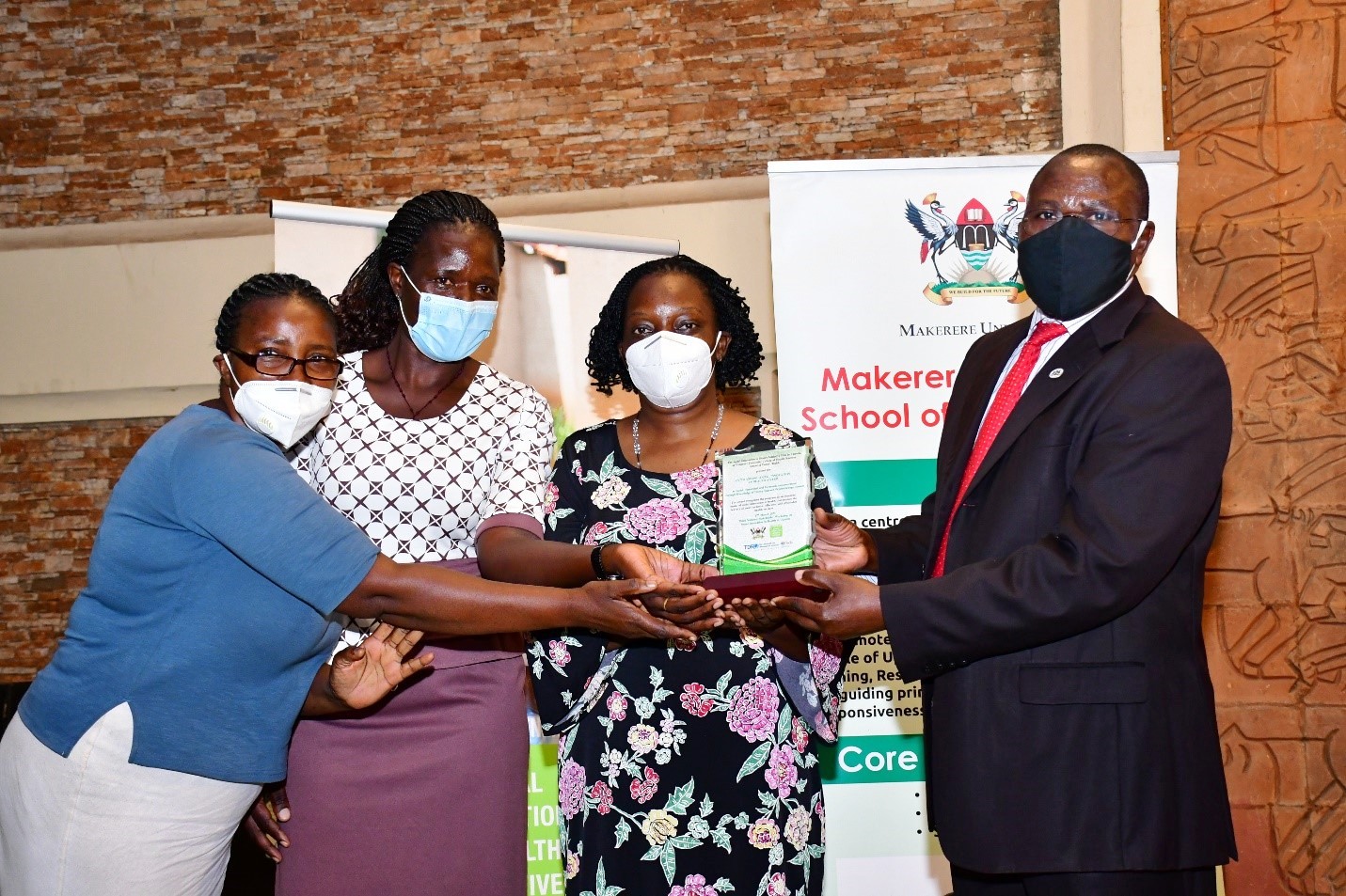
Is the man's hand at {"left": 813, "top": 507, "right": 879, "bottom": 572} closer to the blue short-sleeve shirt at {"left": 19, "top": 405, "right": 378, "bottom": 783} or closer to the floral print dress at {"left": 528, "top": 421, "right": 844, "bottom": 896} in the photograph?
the floral print dress at {"left": 528, "top": 421, "right": 844, "bottom": 896}

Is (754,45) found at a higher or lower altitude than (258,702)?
higher

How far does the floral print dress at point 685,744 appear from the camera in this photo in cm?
277

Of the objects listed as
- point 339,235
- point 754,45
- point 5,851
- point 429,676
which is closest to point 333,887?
point 429,676

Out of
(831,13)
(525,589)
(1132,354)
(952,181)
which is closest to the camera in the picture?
(1132,354)

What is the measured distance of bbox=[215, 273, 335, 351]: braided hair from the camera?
2.57 meters

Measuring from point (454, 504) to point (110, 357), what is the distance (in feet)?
13.7

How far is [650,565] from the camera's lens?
2.78 meters

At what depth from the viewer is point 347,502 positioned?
9.69 feet

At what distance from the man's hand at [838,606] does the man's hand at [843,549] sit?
0.31 m

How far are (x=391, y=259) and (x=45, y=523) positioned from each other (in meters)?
4.26

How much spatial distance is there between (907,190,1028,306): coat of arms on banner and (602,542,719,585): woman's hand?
203cm

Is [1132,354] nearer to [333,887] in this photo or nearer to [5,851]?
[333,887]

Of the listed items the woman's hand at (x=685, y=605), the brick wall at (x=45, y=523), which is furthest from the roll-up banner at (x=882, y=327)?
the brick wall at (x=45, y=523)

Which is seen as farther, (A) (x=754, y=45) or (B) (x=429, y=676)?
(A) (x=754, y=45)
